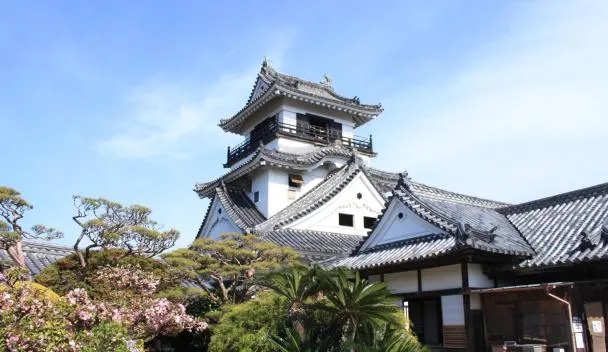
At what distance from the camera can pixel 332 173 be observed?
30.8 meters

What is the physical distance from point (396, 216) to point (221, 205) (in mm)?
14739

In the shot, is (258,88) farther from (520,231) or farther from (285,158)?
(520,231)

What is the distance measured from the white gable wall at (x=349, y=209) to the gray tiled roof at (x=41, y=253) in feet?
36.0

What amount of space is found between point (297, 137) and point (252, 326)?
65.7 ft

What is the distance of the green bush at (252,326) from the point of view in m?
11.5

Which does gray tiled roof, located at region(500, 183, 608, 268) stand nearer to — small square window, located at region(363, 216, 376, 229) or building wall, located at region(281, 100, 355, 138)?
small square window, located at region(363, 216, 376, 229)

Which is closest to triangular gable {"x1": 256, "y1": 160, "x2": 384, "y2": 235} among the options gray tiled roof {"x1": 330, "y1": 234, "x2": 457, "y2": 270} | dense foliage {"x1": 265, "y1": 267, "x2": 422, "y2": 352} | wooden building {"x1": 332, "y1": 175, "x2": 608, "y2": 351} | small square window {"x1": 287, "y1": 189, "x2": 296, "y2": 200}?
small square window {"x1": 287, "y1": 189, "x2": 296, "y2": 200}

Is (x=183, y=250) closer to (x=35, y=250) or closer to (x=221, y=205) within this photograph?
(x=35, y=250)

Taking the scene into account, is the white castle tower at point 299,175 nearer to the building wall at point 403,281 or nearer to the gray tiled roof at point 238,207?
the gray tiled roof at point 238,207

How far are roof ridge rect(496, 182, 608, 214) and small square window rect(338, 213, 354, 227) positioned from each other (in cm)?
1036

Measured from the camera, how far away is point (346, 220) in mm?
27797

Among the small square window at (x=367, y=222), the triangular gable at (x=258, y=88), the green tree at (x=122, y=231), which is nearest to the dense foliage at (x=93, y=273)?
the green tree at (x=122, y=231)

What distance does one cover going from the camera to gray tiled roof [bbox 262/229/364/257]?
75.2 ft

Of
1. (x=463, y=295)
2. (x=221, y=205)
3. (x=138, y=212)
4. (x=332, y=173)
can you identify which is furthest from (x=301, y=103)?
(x=463, y=295)
